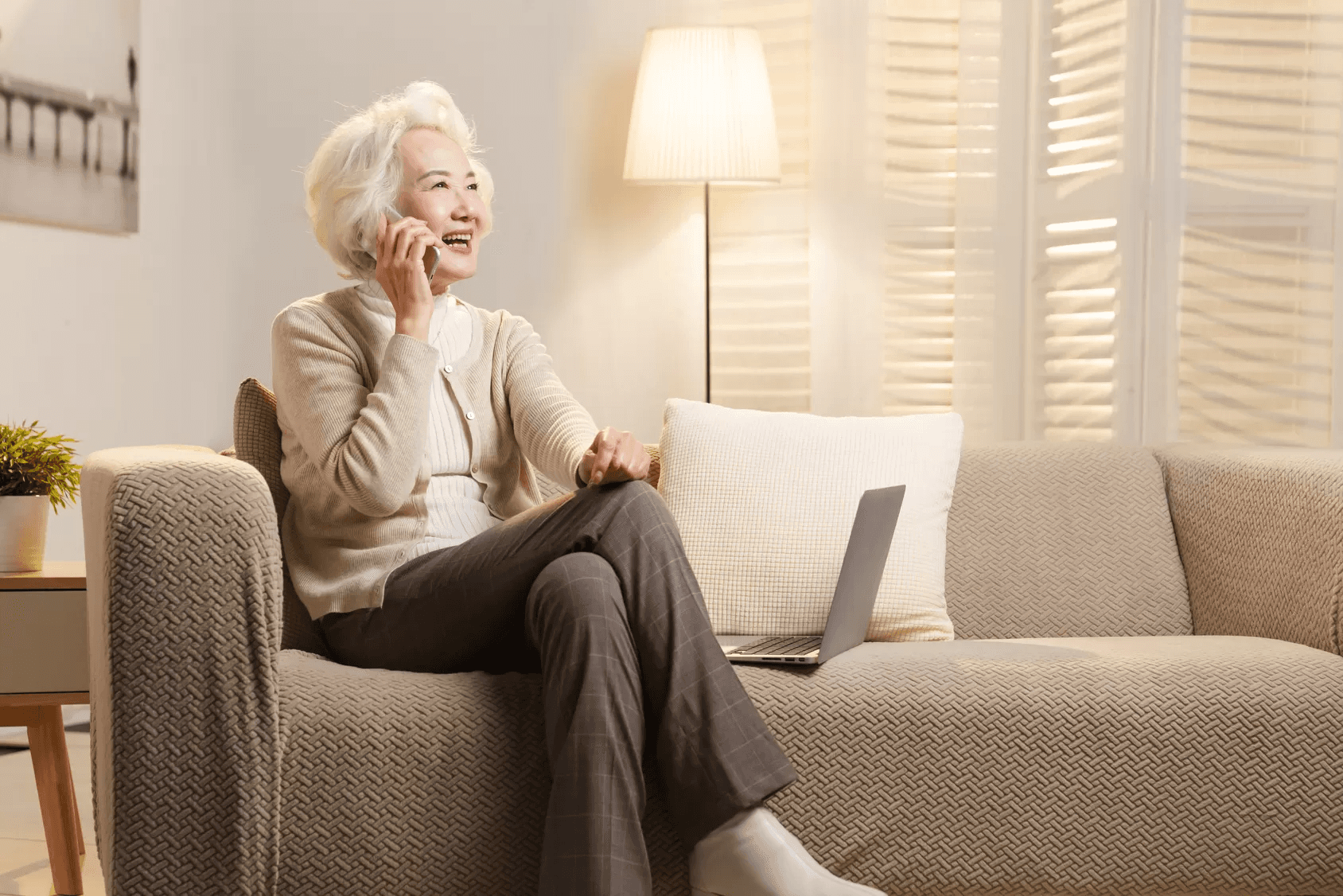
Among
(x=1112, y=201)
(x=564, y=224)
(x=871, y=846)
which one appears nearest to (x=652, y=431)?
(x=564, y=224)

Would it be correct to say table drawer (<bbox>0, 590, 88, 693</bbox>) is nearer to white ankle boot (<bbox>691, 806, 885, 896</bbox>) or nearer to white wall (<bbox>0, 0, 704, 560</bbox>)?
white ankle boot (<bbox>691, 806, 885, 896</bbox>)

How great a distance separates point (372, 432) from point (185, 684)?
37cm

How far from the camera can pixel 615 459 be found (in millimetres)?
1469

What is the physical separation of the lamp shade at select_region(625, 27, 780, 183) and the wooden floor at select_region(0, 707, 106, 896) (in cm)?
155

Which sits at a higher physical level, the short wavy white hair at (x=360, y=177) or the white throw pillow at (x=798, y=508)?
the short wavy white hair at (x=360, y=177)

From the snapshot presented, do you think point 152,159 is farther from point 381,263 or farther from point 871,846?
point 871,846

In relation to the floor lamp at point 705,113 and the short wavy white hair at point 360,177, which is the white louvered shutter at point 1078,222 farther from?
the short wavy white hair at point 360,177

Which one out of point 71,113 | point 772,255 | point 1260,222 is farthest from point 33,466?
point 1260,222

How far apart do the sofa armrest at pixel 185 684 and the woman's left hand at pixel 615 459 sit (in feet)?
1.24

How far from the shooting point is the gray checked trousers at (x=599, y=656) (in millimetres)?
1273

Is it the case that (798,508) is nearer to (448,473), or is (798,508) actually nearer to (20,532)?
(448,473)

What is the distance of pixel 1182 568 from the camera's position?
1.90 meters

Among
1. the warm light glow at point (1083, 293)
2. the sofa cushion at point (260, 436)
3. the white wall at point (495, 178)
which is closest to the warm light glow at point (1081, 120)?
the warm light glow at point (1083, 293)

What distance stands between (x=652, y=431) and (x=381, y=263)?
143 centimetres
